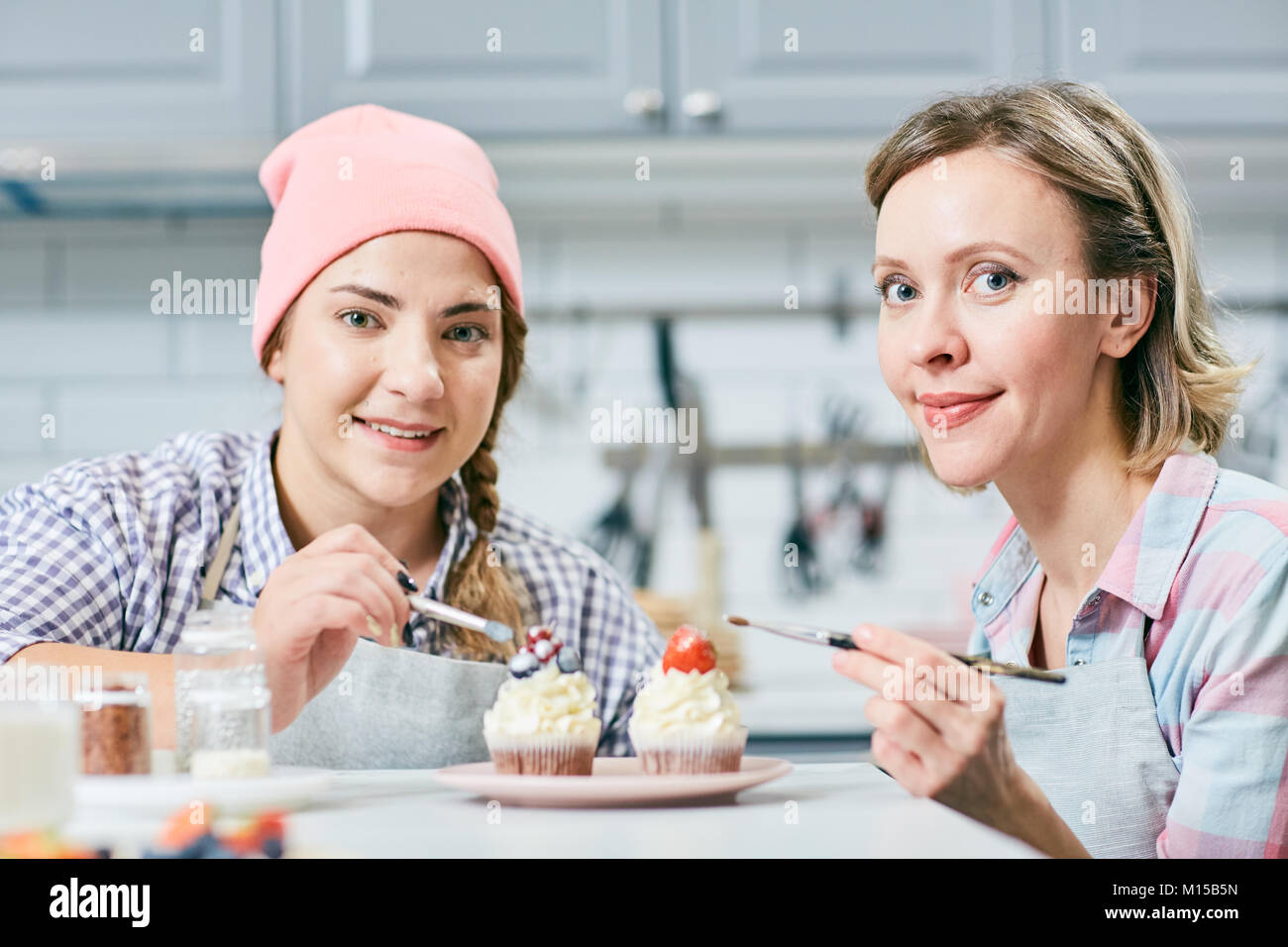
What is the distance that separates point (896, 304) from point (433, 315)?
1.39 ft

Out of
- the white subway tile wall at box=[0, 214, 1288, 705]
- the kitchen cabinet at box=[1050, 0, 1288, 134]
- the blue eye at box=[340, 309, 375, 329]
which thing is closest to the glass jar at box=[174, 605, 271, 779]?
the blue eye at box=[340, 309, 375, 329]

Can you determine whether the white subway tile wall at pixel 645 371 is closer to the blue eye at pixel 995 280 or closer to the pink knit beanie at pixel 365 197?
the pink knit beanie at pixel 365 197

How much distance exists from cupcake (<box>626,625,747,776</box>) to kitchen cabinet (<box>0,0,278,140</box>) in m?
1.10

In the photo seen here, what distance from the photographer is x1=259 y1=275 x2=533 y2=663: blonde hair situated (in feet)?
4.26

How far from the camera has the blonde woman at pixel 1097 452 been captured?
37.6 inches

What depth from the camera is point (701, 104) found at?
174 cm

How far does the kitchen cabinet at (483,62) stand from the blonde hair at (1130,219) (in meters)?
0.70

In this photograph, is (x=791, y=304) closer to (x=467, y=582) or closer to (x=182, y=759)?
(x=467, y=582)

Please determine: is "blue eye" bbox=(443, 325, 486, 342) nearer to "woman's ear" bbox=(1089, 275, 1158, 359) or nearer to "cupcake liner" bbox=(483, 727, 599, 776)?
"cupcake liner" bbox=(483, 727, 599, 776)

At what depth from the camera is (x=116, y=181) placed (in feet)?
5.87

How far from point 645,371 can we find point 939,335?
1.04 meters
